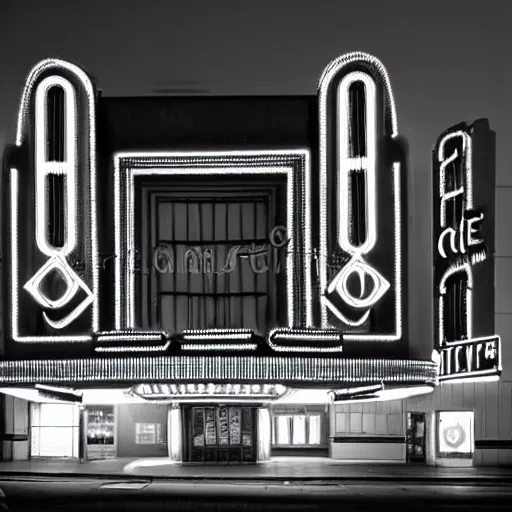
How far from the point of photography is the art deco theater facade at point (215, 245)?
922 inches

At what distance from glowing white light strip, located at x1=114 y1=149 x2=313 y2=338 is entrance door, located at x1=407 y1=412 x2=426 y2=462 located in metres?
5.13

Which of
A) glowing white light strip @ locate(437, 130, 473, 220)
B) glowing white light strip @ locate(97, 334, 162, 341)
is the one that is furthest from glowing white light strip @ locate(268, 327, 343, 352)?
glowing white light strip @ locate(437, 130, 473, 220)

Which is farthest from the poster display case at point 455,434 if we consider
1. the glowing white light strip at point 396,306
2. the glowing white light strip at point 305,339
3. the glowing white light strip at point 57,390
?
the glowing white light strip at point 57,390

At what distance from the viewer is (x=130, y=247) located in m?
24.8

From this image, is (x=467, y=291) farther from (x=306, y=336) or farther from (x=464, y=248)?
Result: (x=306, y=336)

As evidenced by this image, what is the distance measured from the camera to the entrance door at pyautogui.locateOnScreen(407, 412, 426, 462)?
27547 millimetres

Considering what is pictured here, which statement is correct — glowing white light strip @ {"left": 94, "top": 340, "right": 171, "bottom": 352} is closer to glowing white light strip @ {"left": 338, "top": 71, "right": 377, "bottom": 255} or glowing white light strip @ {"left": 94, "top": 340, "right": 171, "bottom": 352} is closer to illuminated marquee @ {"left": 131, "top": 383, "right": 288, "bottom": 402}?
illuminated marquee @ {"left": 131, "top": 383, "right": 288, "bottom": 402}

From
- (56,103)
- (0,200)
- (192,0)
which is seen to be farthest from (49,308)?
(192,0)

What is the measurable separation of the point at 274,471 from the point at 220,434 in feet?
9.16

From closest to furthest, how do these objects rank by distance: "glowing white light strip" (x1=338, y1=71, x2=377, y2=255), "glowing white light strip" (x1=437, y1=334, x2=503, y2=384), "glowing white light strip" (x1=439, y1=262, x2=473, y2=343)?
"glowing white light strip" (x1=437, y1=334, x2=503, y2=384)
"glowing white light strip" (x1=439, y1=262, x2=473, y2=343)
"glowing white light strip" (x1=338, y1=71, x2=377, y2=255)

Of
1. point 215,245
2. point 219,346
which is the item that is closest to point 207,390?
point 219,346

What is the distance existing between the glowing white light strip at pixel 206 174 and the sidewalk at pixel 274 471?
138 inches

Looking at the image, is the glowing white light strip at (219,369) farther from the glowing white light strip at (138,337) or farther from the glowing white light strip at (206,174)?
the glowing white light strip at (206,174)

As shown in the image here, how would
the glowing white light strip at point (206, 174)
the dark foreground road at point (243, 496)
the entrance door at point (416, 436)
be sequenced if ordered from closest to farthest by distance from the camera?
the dark foreground road at point (243, 496) → the glowing white light strip at point (206, 174) → the entrance door at point (416, 436)
